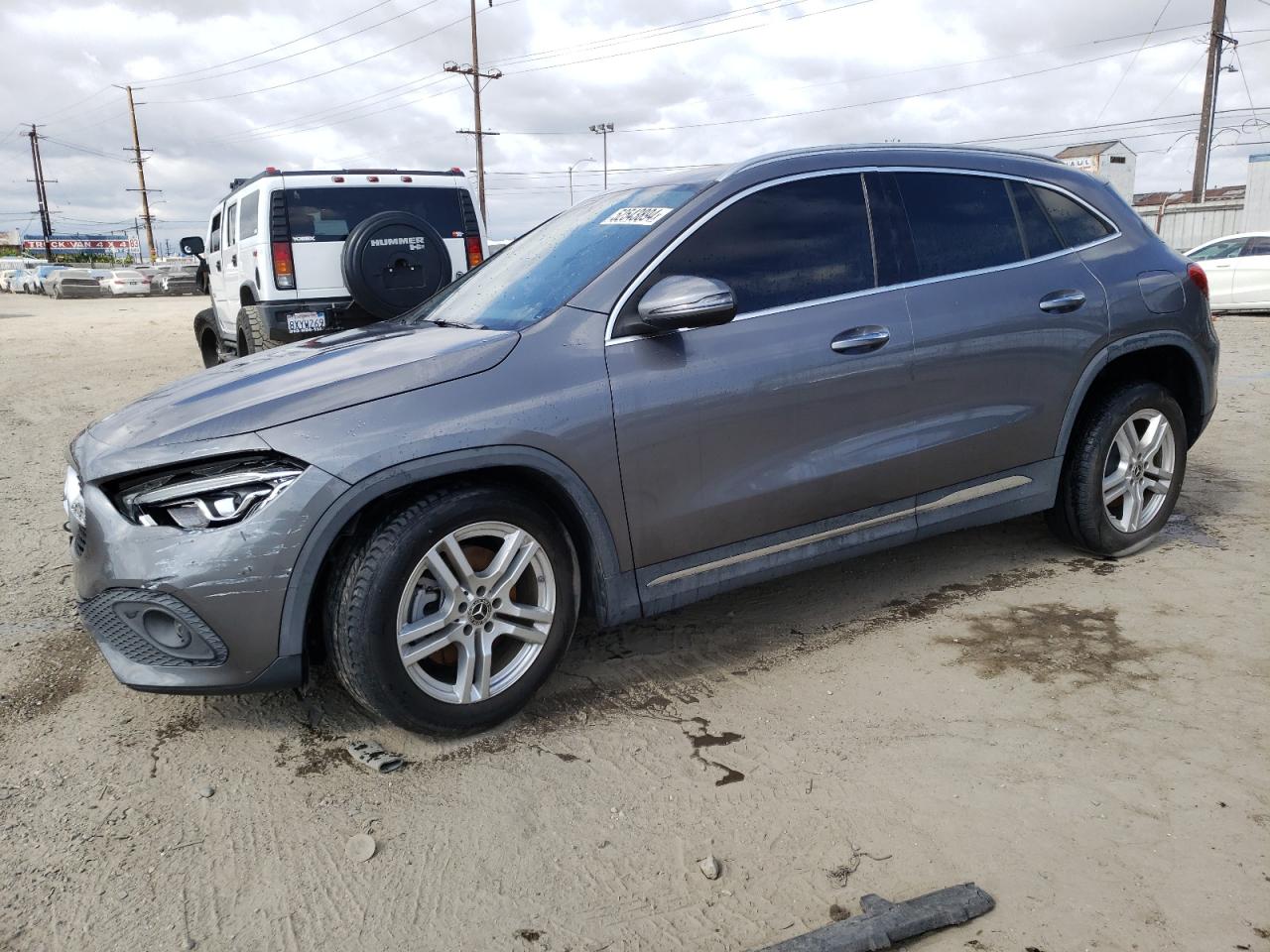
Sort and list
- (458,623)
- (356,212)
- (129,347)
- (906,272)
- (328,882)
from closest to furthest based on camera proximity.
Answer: (328,882)
(458,623)
(906,272)
(356,212)
(129,347)

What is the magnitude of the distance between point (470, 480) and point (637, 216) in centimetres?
121

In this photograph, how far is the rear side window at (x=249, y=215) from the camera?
8.70 meters

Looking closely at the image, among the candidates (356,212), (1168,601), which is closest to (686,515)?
(1168,601)

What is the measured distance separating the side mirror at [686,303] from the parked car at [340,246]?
16.5 ft

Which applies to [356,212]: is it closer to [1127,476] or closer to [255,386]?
[255,386]

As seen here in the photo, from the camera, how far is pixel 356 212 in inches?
344

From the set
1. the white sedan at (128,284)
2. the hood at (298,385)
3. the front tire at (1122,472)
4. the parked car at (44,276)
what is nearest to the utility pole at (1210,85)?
the front tire at (1122,472)

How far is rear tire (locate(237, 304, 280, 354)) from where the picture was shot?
8.34 metres

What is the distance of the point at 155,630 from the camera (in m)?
2.75

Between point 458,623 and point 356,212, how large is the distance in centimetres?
679

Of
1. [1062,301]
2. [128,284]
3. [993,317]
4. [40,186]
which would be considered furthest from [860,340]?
[40,186]

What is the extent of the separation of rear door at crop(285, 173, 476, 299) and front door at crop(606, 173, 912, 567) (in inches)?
217

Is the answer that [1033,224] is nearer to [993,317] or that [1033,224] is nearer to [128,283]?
[993,317]

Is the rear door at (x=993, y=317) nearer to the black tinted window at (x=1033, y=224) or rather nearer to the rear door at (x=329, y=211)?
the black tinted window at (x=1033, y=224)
